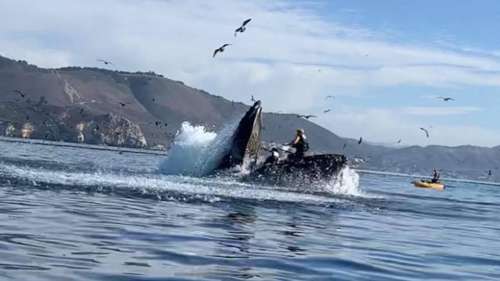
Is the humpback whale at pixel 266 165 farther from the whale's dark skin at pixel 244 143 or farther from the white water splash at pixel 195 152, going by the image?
the white water splash at pixel 195 152

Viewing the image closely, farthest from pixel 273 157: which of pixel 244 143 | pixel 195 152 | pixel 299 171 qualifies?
pixel 195 152

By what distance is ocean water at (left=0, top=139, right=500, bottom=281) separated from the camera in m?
14.1

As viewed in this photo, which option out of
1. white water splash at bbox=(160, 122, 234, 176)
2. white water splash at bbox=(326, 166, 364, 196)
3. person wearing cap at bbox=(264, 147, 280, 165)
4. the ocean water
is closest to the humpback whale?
white water splash at bbox=(326, 166, 364, 196)

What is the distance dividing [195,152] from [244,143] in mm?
10381

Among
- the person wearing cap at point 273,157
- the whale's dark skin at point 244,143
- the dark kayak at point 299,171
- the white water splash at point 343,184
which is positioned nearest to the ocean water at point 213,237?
the dark kayak at point 299,171

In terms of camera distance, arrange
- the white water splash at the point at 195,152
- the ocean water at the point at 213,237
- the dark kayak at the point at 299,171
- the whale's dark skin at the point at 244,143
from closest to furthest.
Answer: the ocean water at the point at 213,237 < the dark kayak at the point at 299,171 < the whale's dark skin at the point at 244,143 < the white water splash at the point at 195,152

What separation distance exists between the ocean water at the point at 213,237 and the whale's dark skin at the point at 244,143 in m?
10.9

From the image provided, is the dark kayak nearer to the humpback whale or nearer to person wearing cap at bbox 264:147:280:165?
the humpback whale

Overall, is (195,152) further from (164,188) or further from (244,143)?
(164,188)

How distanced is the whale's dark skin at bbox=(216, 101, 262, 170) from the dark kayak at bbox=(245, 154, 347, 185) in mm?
2321

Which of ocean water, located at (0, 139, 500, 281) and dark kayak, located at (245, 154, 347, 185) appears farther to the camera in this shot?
dark kayak, located at (245, 154, 347, 185)

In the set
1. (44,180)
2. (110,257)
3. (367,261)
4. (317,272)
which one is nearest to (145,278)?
(110,257)

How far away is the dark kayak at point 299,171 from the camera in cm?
4216

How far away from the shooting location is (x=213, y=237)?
60.7 ft
